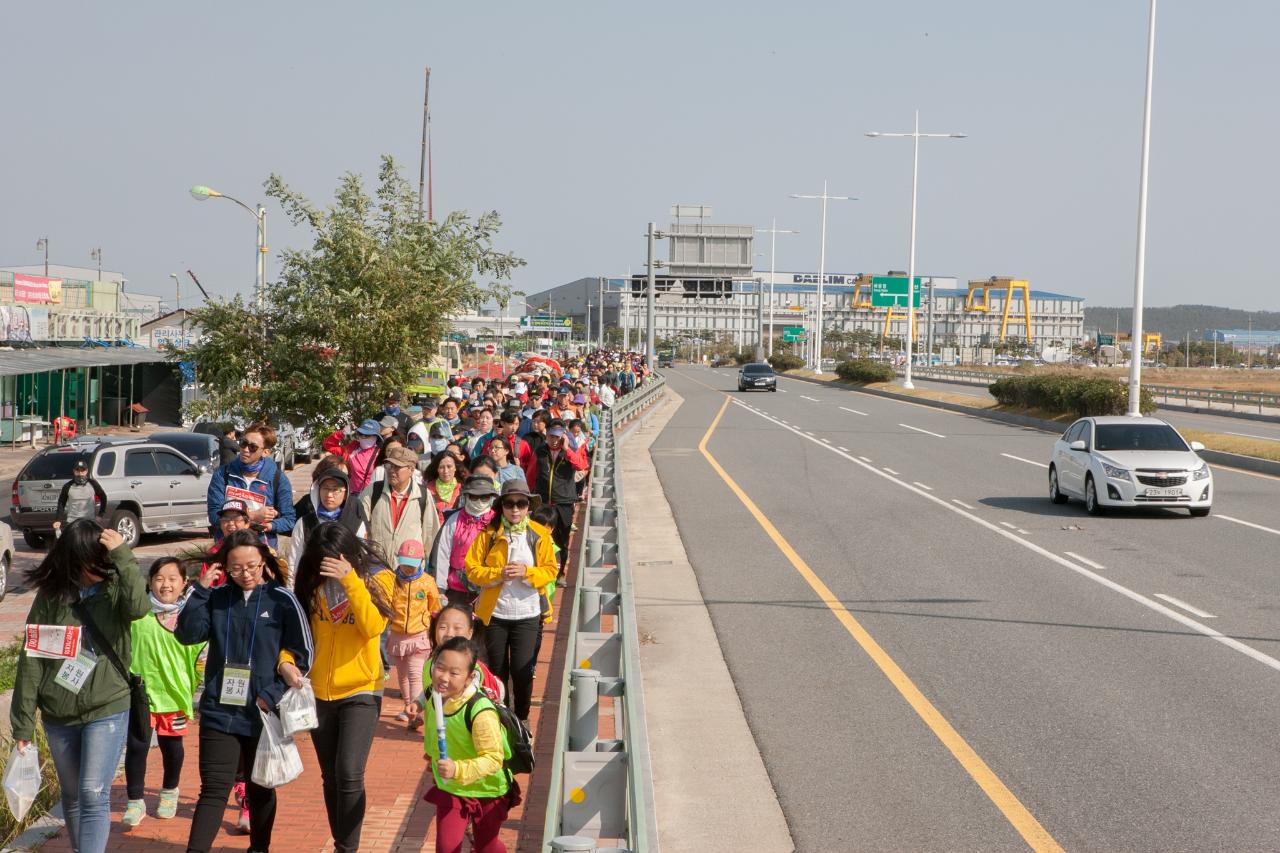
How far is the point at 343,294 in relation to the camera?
14656 mm

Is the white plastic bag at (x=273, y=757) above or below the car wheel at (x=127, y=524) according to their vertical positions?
above

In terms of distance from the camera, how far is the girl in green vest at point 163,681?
6.96 meters

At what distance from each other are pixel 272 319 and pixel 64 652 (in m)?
9.69

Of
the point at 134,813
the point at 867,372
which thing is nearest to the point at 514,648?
the point at 134,813

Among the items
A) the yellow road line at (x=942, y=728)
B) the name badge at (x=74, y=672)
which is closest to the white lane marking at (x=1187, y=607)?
the yellow road line at (x=942, y=728)

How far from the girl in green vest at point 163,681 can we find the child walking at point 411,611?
1.06 m

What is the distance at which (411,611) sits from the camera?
756 centimetres

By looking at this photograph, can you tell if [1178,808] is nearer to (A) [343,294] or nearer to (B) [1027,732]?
(B) [1027,732]

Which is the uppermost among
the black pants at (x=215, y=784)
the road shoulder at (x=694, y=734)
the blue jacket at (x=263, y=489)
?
the blue jacket at (x=263, y=489)

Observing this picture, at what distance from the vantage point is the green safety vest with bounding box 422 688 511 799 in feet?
17.8

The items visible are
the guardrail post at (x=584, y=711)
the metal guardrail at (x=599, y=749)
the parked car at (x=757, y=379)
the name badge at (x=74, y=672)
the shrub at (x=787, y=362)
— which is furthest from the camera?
the shrub at (x=787, y=362)

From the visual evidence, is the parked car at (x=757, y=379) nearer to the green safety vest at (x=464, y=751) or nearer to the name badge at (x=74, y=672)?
the name badge at (x=74, y=672)

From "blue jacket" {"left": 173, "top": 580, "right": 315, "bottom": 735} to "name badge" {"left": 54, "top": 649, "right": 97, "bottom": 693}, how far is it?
400 millimetres

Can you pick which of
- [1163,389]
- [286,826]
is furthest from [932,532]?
[1163,389]
